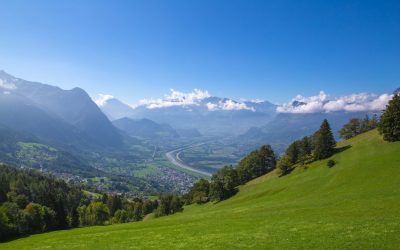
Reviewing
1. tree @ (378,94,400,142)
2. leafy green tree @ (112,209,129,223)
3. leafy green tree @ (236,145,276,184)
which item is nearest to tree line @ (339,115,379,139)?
leafy green tree @ (236,145,276,184)

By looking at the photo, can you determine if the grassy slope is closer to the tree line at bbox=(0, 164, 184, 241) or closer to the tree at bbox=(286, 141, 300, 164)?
the tree at bbox=(286, 141, 300, 164)

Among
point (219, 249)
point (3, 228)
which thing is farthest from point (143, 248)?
point (3, 228)

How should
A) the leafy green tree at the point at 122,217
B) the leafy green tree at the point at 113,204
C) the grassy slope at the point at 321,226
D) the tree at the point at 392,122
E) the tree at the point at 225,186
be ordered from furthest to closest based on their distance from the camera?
the leafy green tree at the point at 113,204 → the leafy green tree at the point at 122,217 → the tree at the point at 225,186 → the tree at the point at 392,122 → the grassy slope at the point at 321,226

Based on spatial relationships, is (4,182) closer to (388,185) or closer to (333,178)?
(333,178)

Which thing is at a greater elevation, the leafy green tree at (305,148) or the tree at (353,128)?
the tree at (353,128)

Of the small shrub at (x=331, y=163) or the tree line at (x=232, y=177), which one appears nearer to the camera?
the small shrub at (x=331, y=163)

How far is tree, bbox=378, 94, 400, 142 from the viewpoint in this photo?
246 feet

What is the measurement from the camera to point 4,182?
492 feet

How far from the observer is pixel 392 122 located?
7612 cm

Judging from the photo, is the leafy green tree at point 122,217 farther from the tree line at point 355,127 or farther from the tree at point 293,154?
the tree line at point 355,127

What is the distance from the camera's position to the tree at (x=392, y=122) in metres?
74.9

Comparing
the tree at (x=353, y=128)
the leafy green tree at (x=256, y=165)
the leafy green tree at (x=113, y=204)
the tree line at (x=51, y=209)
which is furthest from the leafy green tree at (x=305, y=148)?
the leafy green tree at (x=113, y=204)

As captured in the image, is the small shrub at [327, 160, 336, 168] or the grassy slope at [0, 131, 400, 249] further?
the small shrub at [327, 160, 336, 168]

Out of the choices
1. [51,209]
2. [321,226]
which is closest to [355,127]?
[321,226]
